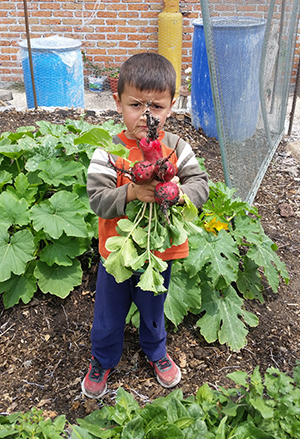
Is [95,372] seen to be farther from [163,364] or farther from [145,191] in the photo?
[145,191]

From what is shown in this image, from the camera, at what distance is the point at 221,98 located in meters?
2.70

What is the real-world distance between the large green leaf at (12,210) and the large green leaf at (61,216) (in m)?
0.05

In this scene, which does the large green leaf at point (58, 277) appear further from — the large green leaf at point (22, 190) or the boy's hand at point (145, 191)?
the boy's hand at point (145, 191)

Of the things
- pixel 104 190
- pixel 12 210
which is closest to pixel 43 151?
pixel 12 210

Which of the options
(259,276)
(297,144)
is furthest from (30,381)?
(297,144)

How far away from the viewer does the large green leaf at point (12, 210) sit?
2445 millimetres

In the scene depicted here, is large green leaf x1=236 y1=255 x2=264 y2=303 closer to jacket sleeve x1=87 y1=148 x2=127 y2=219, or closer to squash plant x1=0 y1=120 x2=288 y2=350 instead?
squash plant x1=0 y1=120 x2=288 y2=350

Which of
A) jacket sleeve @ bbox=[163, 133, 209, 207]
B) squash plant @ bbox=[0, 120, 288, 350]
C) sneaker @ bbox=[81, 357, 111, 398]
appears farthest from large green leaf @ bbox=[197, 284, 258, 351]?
jacket sleeve @ bbox=[163, 133, 209, 207]

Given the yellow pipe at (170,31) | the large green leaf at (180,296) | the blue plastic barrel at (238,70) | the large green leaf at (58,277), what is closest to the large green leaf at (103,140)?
the large green leaf at (180,296)

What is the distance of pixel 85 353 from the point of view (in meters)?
2.38

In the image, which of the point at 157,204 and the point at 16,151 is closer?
the point at 157,204

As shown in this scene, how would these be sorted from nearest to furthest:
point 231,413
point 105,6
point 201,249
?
point 231,413 → point 201,249 → point 105,6

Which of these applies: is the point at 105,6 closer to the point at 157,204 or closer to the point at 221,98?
the point at 221,98

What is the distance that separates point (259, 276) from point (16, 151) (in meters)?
1.71
